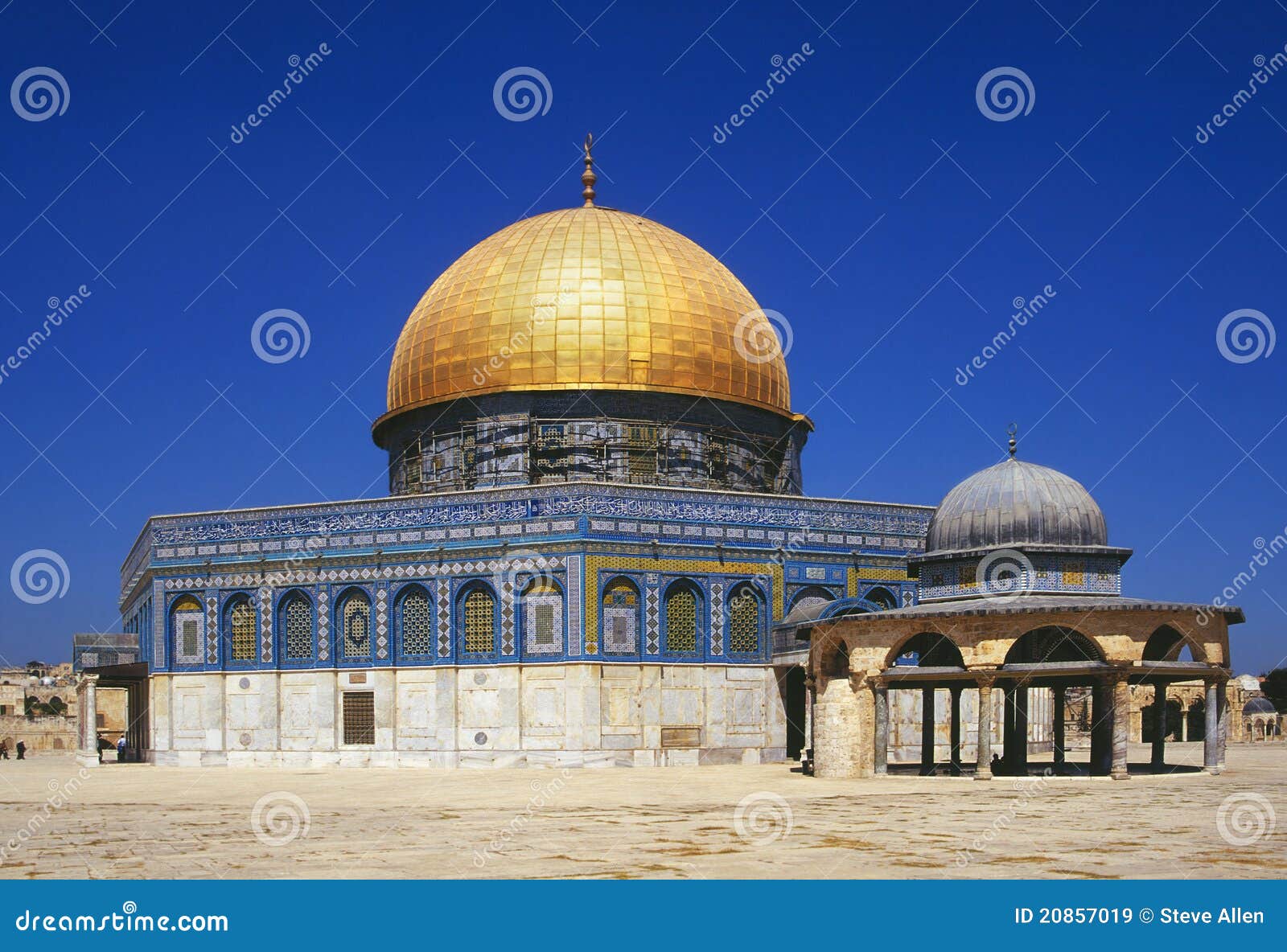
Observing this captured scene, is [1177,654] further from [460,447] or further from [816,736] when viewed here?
[460,447]

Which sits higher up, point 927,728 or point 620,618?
point 620,618

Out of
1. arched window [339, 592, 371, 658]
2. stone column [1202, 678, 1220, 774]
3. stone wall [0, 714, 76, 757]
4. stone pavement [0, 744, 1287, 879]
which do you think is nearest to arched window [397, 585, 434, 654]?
arched window [339, 592, 371, 658]

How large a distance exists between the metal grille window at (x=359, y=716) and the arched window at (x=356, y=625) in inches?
31.9

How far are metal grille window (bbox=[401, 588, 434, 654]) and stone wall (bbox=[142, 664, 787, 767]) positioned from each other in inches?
18.5

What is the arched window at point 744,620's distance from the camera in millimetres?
31406

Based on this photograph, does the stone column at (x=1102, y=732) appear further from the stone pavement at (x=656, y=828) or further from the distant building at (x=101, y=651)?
the distant building at (x=101, y=651)

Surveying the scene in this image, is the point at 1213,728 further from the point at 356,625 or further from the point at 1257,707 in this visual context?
the point at 1257,707

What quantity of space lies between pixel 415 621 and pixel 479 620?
4.77 ft

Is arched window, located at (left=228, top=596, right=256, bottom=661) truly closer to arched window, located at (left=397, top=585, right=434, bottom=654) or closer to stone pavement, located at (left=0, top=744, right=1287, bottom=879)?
arched window, located at (left=397, top=585, right=434, bottom=654)

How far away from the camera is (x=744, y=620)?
31.6m

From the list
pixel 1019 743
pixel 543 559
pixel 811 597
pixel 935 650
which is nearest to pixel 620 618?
pixel 543 559

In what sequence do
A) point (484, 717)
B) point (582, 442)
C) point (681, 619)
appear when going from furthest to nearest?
point (582, 442)
point (681, 619)
point (484, 717)

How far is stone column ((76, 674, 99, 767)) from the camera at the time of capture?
34.0 m

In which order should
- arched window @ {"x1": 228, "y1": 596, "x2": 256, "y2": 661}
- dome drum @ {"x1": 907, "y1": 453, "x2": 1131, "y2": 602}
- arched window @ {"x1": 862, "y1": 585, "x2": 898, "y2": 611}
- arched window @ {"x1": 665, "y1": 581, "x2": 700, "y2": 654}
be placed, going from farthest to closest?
arched window @ {"x1": 862, "y1": 585, "x2": 898, "y2": 611} < arched window @ {"x1": 228, "y1": 596, "x2": 256, "y2": 661} < arched window @ {"x1": 665, "y1": 581, "x2": 700, "y2": 654} < dome drum @ {"x1": 907, "y1": 453, "x2": 1131, "y2": 602}
